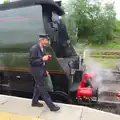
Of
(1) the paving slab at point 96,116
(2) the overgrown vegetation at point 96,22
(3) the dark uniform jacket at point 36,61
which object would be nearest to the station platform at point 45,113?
(1) the paving slab at point 96,116

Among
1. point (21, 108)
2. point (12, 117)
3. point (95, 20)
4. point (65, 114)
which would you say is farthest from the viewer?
point (95, 20)

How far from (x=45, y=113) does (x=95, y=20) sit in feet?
124

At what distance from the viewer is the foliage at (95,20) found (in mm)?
37500

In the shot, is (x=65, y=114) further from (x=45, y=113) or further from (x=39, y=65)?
(x=39, y=65)

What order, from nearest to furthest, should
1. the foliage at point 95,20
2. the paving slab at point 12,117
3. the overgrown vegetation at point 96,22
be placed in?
1. the paving slab at point 12,117
2. the overgrown vegetation at point 96,22
3. the foliage at point 95,20

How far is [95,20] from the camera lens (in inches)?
1626

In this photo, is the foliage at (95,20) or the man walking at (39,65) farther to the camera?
the foliage at (95,20)

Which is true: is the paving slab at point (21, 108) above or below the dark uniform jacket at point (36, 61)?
below

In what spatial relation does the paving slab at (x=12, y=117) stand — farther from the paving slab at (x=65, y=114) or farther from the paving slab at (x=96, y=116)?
the paving slab at (x=96, y=116)

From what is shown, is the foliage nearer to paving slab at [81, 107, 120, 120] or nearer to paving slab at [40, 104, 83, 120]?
paving slab at [40, 104, 83, 120]

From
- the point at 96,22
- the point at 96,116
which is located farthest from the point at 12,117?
the point at 96,22

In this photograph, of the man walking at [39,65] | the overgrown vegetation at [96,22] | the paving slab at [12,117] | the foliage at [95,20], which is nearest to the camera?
the paving slab at [12,117]

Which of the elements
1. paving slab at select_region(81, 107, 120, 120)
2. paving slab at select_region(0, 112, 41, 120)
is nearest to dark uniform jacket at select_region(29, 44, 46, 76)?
paving slab at select_region(0, 112, 41, 120)

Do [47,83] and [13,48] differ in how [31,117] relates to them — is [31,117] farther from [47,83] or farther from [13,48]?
[13,48]
